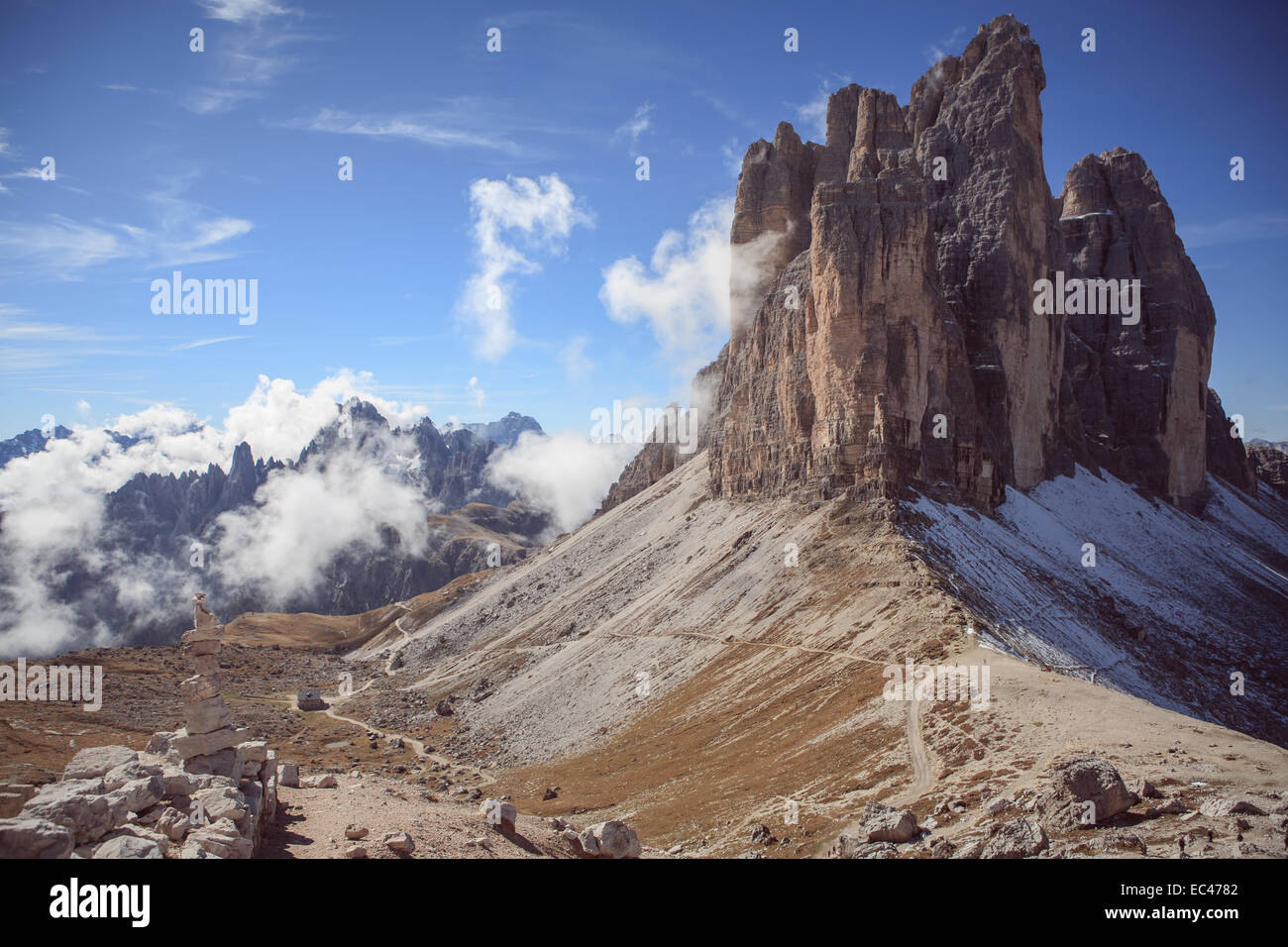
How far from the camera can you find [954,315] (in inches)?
2965

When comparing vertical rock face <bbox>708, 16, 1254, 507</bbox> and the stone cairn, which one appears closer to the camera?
Result: the stone cairn

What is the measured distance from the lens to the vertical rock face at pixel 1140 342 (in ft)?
321

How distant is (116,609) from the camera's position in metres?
153

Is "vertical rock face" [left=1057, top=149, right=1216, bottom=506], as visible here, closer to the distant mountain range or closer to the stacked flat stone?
the stacked flat stone


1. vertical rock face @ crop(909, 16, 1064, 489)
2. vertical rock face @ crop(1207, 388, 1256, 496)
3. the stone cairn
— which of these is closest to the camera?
the stone cairn

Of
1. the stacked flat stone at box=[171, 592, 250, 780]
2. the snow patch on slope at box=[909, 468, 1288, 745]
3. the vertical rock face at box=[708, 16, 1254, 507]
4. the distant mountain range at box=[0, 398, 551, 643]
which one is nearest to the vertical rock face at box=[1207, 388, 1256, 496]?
the vertical rock face at box=[708, 16, 1254, 507]

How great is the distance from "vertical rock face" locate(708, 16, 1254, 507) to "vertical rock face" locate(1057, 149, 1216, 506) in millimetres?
276

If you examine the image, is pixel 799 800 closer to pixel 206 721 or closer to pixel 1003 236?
pixel 206 721

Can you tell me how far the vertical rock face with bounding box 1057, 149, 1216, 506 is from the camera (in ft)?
321

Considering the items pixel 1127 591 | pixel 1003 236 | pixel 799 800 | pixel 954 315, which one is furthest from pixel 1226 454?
pixel 799 800

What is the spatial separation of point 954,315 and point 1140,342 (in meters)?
45.2

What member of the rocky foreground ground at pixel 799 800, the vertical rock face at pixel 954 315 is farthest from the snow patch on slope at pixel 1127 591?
the rocky foreground ground at pixel 799 800

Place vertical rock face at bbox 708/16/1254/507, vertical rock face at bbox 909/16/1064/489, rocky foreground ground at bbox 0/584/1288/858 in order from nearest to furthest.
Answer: rocky foreground ground at bbox 0/584/1288/858
vertical rock face at bbox 708/16/1254/507
vertical rock face at bbox 909/16/1064/489
